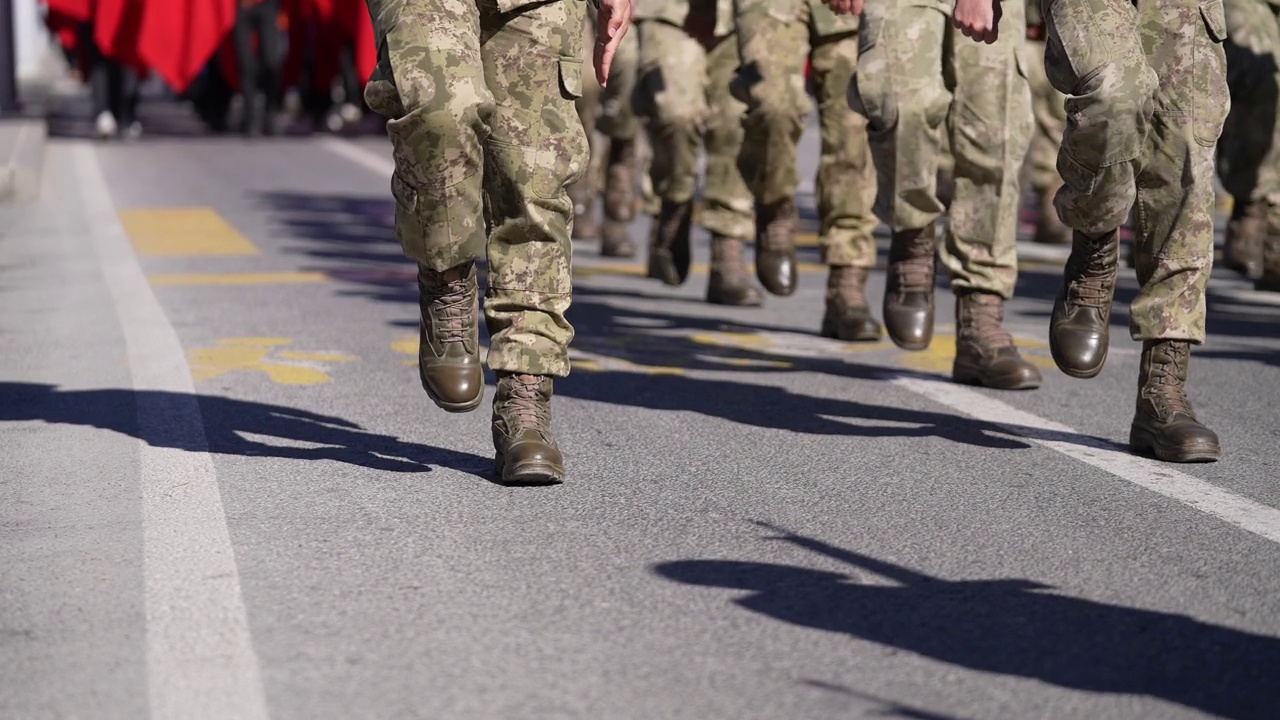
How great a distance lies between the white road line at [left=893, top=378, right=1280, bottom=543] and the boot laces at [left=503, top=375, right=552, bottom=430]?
1192 mm

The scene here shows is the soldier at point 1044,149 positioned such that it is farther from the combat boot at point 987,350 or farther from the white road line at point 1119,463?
the white road line at point 1119,463

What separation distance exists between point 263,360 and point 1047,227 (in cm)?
477

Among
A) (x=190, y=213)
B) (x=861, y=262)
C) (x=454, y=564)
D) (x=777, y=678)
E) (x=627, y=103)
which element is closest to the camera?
(x=777, y=678)

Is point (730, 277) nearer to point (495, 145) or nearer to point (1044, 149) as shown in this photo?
point (1044, 149)

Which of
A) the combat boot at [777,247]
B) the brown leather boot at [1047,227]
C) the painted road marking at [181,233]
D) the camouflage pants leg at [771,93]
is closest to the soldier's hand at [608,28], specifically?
the camouflage pants leg at [771,93]

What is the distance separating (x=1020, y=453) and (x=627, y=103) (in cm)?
426

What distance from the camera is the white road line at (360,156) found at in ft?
47.8

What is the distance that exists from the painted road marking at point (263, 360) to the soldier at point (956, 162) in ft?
5.26

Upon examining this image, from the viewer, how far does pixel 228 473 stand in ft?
13.2

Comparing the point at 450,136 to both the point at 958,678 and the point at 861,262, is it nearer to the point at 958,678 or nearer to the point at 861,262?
the point at 958,678

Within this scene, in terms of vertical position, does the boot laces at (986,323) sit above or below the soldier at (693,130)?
below

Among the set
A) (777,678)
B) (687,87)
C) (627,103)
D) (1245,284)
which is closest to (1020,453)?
(777,678)

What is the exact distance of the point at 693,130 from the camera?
22.8 ft

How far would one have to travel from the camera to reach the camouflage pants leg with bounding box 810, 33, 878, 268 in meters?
6.02
